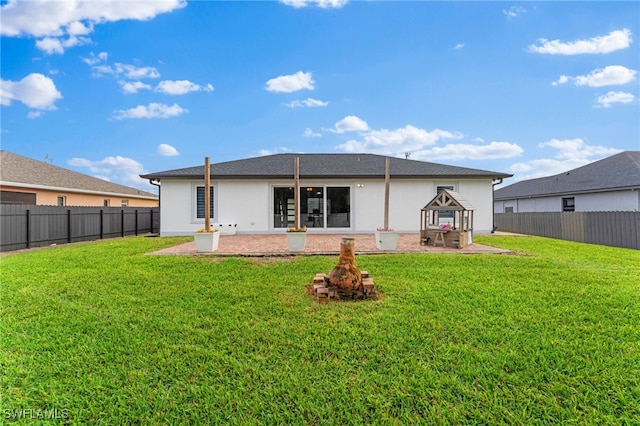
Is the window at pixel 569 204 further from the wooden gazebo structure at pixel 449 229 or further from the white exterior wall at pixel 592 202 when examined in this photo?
the wooden gazebo structure at pixel 449 229

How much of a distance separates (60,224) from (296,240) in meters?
10.2

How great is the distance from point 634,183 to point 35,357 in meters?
20.2

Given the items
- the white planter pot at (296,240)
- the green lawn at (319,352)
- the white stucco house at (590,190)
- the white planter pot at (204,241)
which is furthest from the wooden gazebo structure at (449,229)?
the white stucco house at (590,190)

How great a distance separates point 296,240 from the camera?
7883mm

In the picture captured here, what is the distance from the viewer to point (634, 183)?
13.2 meters

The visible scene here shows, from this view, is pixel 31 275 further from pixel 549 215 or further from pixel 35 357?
pixel 549 215

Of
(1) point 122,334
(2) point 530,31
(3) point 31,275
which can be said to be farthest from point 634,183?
(3) point 31,275

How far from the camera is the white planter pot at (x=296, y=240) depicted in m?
7.89

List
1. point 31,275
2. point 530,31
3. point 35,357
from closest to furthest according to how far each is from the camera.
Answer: point 35,357, point 31,275, point 530,31

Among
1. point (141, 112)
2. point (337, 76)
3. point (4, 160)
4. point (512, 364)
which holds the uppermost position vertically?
point (337, 76)

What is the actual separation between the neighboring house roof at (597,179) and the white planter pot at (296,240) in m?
15.6

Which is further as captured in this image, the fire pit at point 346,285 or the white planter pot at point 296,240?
the white planter pot at point 296,240

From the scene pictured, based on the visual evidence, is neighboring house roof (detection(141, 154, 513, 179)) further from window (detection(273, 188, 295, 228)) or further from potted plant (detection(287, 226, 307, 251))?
potted plant (detection(287, 226, 307, 251))

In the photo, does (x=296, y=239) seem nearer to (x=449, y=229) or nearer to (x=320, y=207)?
(x=449, y=229)
